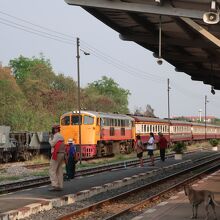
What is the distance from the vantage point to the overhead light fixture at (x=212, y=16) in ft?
32.9

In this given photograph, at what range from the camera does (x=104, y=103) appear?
100625mm

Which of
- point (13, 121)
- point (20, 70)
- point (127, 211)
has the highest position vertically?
point (20, 70)

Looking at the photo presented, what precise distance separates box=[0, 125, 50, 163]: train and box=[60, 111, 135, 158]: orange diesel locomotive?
2824mm

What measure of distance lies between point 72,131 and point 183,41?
20.3 metres

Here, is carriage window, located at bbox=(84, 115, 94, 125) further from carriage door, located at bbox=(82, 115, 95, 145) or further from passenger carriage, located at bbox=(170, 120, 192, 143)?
passenger carriage, located at bbox=(170, 120, 192, 143)

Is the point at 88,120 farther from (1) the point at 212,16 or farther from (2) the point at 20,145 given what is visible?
(1) the point at 212,16

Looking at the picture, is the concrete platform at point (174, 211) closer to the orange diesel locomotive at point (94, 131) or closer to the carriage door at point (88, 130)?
the orange diesel locomotive at point (94, 131)

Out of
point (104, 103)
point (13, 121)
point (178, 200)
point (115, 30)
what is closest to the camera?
point (178, 200)

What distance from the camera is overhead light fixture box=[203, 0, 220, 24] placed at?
10031mm

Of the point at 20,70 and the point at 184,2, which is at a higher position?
the point at 20,70

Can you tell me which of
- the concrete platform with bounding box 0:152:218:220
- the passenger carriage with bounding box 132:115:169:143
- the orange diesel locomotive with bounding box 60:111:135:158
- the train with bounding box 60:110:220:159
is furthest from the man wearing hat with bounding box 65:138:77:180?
the passenger carriage with bounding box 132:115:169:143

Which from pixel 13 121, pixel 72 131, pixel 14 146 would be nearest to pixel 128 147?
pixel 72 131

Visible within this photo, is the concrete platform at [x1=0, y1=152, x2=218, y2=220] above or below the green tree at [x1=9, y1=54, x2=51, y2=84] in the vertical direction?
below

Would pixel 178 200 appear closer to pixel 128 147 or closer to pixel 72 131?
pixel 72 131
